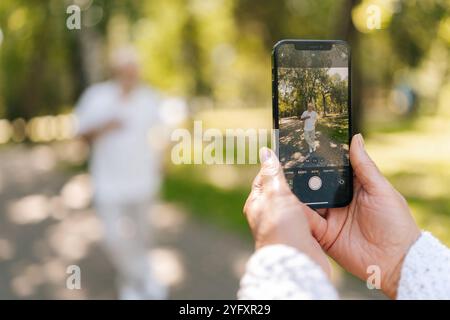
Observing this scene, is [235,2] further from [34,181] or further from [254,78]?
[254,78]

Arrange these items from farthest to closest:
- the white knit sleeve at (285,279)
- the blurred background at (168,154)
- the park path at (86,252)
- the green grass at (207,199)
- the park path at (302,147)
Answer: the green grass at (207,199)
the blurred background at (168,154)
the park path at (86,252)
the park path at (302,147)
the white knit sleeve at (285,279)

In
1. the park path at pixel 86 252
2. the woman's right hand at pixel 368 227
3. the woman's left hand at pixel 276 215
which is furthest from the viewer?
the park path at pixel 86 252

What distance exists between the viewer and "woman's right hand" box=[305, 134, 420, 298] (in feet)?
6.41

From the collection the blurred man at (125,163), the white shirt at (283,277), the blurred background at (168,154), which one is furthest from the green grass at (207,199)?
the white shirt at (283,277)

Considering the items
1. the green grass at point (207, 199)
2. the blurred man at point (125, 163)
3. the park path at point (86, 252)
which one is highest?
the blurred man at point (125, 163)

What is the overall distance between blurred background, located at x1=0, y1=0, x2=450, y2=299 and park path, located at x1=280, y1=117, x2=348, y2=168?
154 centimetres

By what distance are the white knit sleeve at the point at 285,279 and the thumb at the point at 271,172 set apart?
34 cm

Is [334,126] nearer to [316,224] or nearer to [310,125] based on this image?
[310,125]

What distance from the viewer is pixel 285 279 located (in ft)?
4.70

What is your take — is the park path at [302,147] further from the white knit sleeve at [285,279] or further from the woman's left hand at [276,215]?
the white knit sleeve at [285,279]

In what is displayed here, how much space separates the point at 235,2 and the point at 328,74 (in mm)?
16756

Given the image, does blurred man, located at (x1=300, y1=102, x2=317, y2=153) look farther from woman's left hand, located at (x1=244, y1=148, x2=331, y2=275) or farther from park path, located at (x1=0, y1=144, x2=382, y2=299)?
park path, located at (x1=0, y1=144, x2=382, y2=299)

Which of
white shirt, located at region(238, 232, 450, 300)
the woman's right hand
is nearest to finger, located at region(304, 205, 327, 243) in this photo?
the woman's right hand

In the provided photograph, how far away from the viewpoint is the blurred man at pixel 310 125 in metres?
2.07
